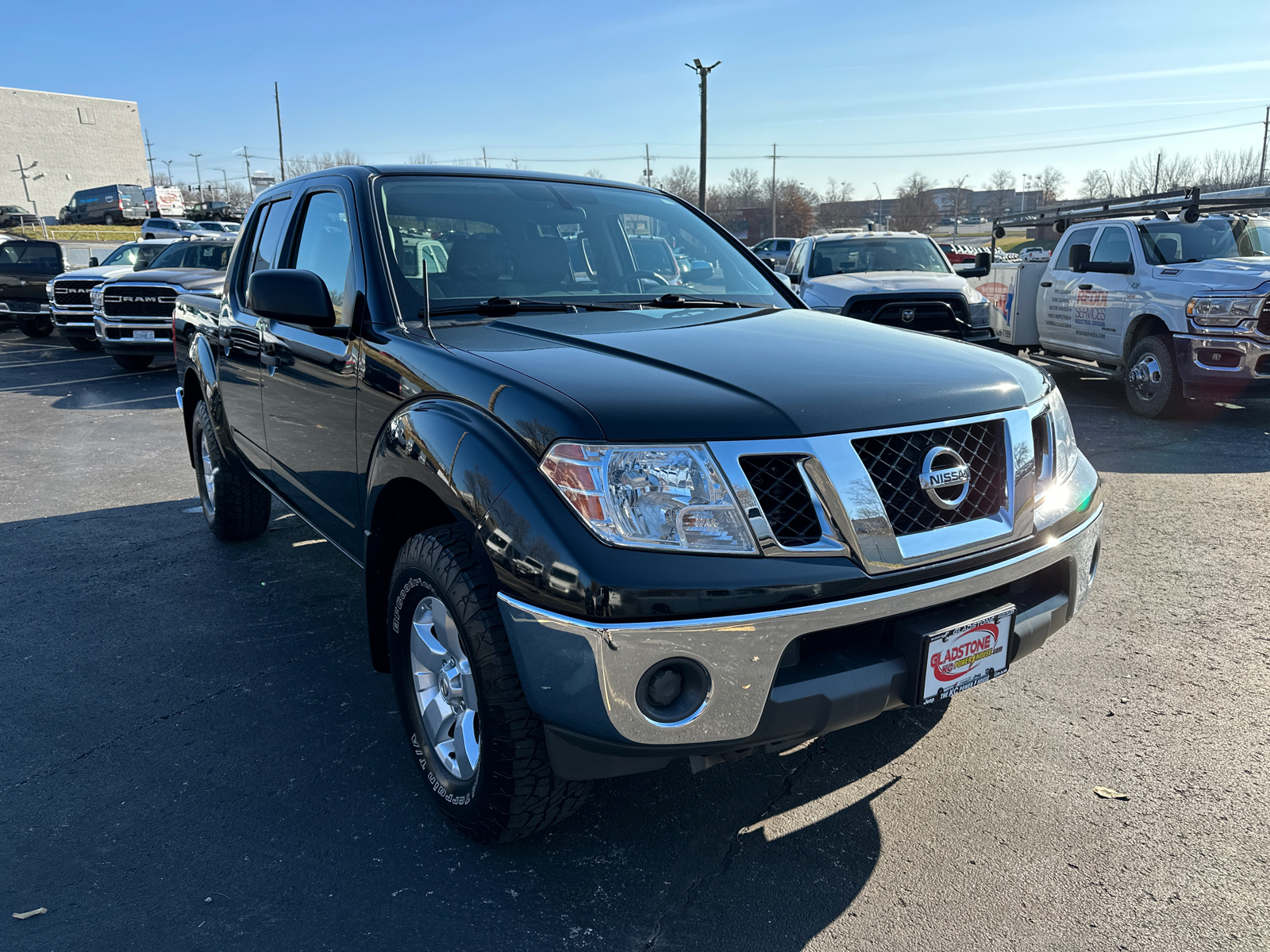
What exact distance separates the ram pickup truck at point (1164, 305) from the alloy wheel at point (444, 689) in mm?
7846

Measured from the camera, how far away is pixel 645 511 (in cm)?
201

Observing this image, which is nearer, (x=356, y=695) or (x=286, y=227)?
(x=356, y=695)

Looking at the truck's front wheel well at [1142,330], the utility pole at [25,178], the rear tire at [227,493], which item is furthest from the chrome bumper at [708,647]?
the utility pole at [25,178]

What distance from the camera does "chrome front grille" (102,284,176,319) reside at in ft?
39.9

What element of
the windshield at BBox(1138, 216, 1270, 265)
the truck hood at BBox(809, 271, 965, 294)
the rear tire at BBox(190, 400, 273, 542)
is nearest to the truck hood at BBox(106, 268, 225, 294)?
the rear tire at BBox(190, 400, 273, 542)

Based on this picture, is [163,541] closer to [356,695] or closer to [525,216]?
[356,695]

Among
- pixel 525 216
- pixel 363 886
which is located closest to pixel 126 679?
pixel 363 886

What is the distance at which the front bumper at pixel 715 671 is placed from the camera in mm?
1945

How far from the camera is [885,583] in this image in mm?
2092

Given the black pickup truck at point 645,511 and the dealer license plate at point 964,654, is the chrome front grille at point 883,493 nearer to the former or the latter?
the black pickup truck at point 645,511

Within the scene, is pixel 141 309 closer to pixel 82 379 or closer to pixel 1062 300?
pixel 82 379

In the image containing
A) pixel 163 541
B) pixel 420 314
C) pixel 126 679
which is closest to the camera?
pixel 420 314

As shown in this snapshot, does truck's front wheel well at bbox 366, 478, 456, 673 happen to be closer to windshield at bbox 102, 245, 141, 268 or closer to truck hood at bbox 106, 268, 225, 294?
truck hood at bbox 106, 268, 225, 294

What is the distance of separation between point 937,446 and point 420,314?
1642mm
